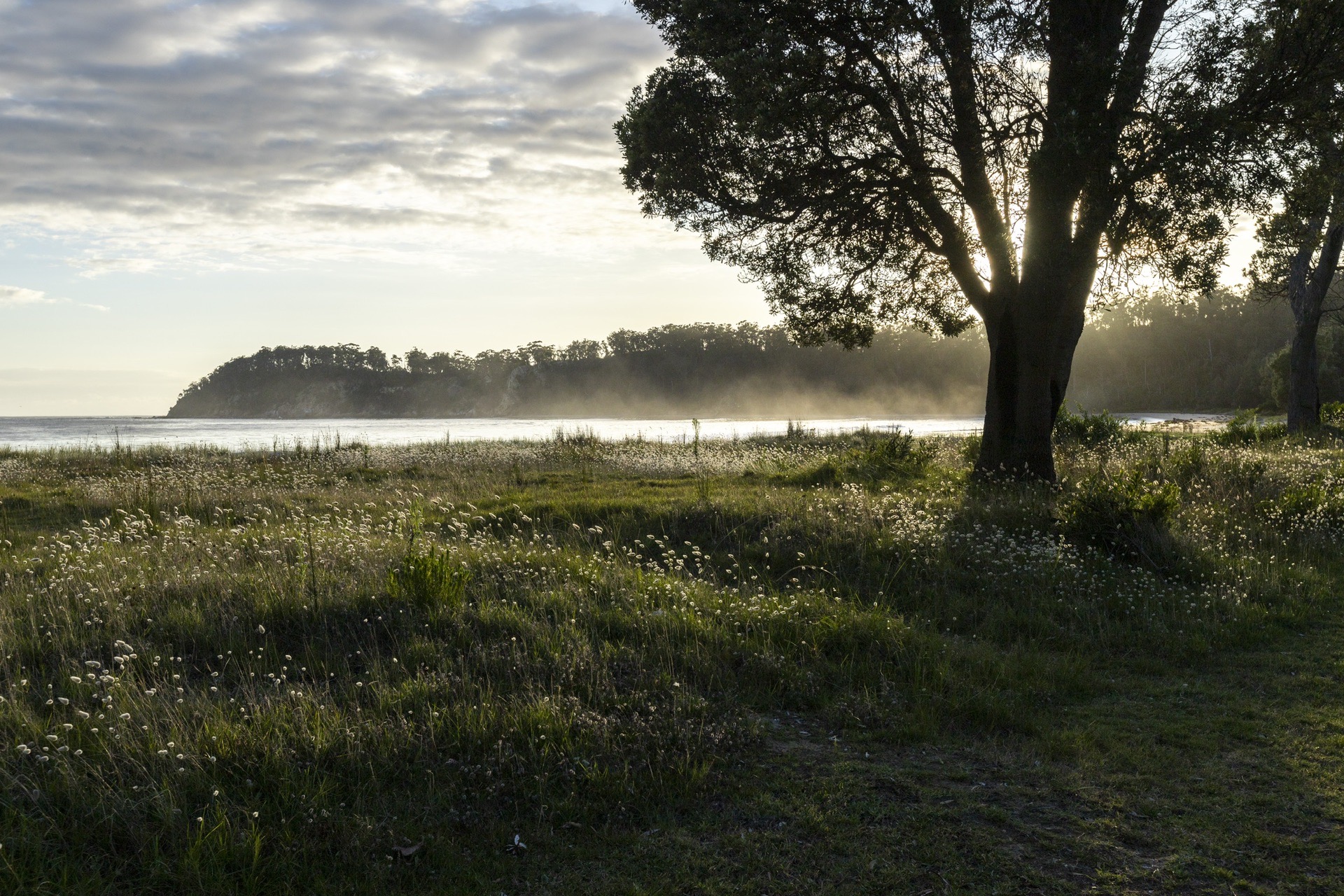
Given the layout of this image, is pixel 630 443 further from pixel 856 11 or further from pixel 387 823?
pixel 387 823

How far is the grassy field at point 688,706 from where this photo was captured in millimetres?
3941

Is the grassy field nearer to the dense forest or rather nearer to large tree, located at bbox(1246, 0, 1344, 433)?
large tree, located at bbox(1246, 0, 1344, 433)

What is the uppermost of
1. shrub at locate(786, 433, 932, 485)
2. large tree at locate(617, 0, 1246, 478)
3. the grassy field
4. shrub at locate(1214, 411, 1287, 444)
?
large tree at locate(617, 0, 1246, 478)

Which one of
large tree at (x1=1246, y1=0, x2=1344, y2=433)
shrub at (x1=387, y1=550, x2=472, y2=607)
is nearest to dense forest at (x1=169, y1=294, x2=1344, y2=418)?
large tree at (x1=1246, y1=0, x2=1344, y2=433)

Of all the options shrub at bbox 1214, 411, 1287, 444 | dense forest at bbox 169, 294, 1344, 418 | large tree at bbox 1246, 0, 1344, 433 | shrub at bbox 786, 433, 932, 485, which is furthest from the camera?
dense forest at bbox 169, 294, 1344, 418

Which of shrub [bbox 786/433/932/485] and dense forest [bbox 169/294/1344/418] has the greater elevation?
dense forest [bbox 169/294/1344/418]

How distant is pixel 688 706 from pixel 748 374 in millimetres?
136488

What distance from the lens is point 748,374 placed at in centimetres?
14062

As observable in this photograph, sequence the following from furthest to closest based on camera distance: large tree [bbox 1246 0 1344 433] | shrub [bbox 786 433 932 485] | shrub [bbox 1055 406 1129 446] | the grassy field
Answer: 1. shrub [bbox 1055 406 1129 446]
2. shrub [bbox 786 433 932 485]
3. large tree [bbox 1246 0 1344 433]
4. the grassy field

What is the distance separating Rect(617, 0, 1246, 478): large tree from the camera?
1260cm

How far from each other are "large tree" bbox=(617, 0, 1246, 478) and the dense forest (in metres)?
87.2

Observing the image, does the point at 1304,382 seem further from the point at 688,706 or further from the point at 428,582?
the point at 428,582

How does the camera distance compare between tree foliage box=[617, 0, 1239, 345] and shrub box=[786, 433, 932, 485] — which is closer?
tree foliage box=[617, 0, 1239, 345]

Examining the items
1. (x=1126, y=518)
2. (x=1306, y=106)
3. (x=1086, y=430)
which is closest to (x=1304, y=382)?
(x=1086, y=430)
